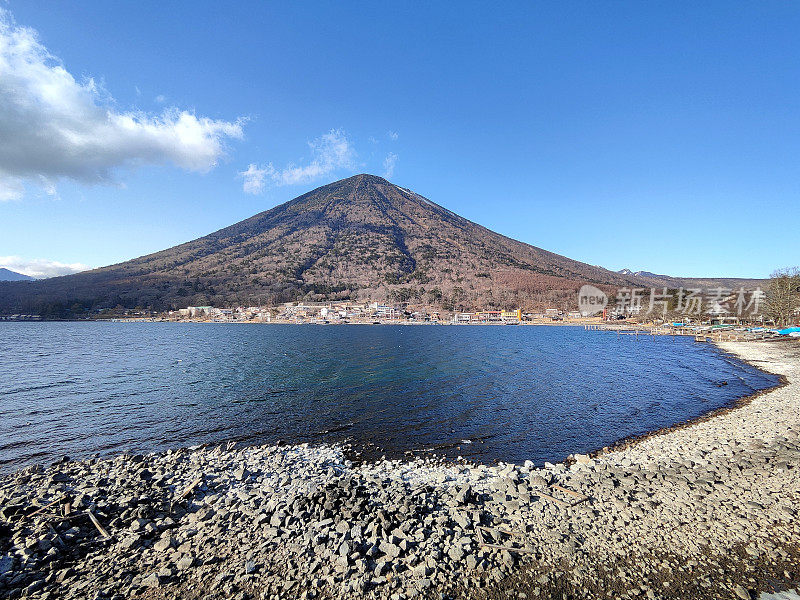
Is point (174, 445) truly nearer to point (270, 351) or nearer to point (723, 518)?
point (723, 518)

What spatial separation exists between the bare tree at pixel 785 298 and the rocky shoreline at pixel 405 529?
265 feet

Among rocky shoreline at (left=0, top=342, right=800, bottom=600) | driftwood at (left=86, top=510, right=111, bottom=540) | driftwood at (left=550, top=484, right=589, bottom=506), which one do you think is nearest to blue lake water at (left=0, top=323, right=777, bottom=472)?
rocky shoreline at (left=0, top=342, right=800, bottom=600)

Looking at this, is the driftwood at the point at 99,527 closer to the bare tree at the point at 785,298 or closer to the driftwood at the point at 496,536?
the driftwood at the point at 496,536

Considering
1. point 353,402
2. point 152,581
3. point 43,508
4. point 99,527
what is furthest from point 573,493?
point 353,402

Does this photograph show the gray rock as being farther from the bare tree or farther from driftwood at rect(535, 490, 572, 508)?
the bare tree

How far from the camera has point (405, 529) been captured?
7102mm

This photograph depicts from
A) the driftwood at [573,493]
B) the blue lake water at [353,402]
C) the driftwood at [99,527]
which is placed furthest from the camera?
the blue lake water at [353,402]

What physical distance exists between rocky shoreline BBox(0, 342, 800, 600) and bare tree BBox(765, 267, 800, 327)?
8073 cm

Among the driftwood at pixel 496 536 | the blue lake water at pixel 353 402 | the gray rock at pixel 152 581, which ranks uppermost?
the driftwood at pixel 496 536

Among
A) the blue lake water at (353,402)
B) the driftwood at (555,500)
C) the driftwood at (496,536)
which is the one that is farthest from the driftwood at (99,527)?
the driftwood at (555,500)

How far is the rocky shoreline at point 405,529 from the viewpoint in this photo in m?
5.78

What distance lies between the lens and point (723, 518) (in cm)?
762

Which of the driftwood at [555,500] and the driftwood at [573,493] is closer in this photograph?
the driftwood at [555,500]

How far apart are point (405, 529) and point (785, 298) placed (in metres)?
92.9
